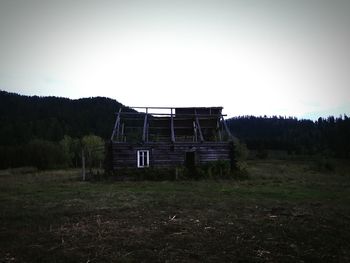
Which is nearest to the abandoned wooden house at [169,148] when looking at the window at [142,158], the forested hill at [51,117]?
the window at [142,158]

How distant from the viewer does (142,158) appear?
2923 centimetres

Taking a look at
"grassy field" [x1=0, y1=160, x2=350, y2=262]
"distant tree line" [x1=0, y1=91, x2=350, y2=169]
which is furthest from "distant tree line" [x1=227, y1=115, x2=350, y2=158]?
"grassy field" [x1=0, y1=160, x2=350, y2=262]

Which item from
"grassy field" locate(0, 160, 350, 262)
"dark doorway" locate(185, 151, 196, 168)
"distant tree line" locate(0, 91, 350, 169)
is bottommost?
"grassy field" locate(0, 160, 350, 262)

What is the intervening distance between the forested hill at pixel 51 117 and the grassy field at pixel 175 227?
93.8 m

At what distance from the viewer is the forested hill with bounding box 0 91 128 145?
357 ft

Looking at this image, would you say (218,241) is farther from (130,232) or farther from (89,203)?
(89,203)

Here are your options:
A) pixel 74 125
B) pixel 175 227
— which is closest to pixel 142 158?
pixel 175 227

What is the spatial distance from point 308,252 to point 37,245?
7.28m

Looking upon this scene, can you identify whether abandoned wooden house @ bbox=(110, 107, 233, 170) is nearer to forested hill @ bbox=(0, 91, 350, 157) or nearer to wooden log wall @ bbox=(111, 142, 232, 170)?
wooden log wall @ bbox=(111, 142, 232, 170)

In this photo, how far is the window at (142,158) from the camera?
95.6 feet

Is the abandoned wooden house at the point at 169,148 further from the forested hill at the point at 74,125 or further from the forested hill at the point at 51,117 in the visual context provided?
the forested hill at the point at 51,117

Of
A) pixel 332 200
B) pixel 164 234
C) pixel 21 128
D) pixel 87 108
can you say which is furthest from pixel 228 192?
pixel 87 108

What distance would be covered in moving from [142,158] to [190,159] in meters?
4.56

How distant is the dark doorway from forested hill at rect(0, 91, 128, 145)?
273 ft
